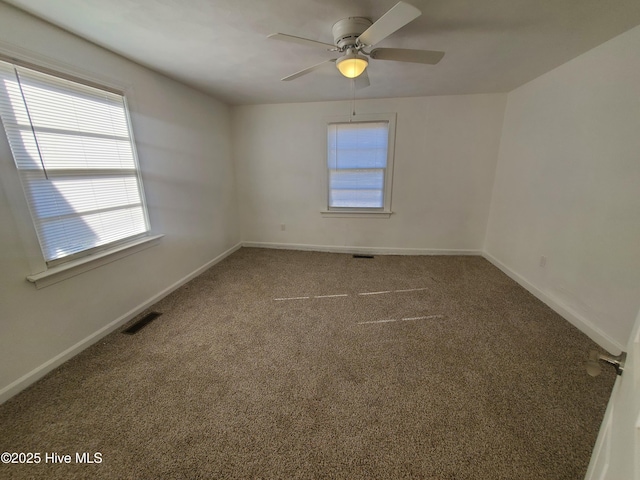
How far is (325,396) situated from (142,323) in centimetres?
182

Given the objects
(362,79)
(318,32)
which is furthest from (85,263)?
(362,79)

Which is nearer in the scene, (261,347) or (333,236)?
(261,347)

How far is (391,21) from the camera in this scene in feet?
4.39

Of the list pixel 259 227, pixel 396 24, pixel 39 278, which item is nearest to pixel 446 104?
pixel 396 24

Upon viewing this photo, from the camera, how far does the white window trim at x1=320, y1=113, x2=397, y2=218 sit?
11.7ft

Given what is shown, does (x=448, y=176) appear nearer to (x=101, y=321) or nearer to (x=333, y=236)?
(x=333, y=236)

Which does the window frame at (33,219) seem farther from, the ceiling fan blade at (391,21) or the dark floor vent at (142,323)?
the ceiling fan blade at (391,21)

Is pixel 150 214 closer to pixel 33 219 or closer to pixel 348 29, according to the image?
pixel 33 219

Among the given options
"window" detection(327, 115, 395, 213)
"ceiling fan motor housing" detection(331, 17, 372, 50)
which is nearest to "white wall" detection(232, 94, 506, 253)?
"window" detection(327, 115, 395, 213)

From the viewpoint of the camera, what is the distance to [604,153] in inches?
77.7

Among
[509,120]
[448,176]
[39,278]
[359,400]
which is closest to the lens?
[359,400]

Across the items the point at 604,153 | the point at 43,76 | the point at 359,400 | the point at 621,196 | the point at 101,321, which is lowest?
the point at 359,400

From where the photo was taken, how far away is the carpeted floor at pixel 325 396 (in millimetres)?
1200

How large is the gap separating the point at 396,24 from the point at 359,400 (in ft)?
7.14
